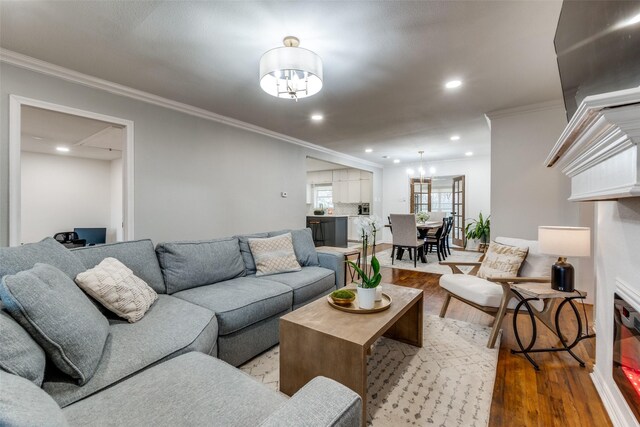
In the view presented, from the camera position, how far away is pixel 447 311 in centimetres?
304

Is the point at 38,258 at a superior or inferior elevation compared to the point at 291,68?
inferior

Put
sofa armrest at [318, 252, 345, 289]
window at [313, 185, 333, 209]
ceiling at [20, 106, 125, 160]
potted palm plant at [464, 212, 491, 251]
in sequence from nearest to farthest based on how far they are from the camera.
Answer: sofa armrest at [318, 252, 345, 289], ceiling at [20, 106, 125, 160], potted palm plant at [464, 212, 491, 251], window at [313, 185, 333, 209]

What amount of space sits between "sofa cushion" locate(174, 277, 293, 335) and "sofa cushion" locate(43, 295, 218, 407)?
9 cm

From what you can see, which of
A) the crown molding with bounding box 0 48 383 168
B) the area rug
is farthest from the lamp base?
the crown molding with bounding box 0 48 383 168

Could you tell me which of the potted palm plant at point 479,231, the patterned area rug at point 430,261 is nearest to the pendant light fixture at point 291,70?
the patterned area rug at point 430,261

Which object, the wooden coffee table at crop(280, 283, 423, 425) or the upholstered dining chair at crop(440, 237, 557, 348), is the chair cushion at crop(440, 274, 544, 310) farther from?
the wooden coffee table at crop(280, 283, 423, 425)

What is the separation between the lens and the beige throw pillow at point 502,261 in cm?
253

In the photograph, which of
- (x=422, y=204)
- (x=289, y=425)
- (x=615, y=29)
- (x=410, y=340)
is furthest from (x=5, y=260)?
(x=422, y=204)

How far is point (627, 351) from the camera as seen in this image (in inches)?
54.8

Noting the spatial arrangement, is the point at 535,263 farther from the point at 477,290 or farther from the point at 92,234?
the point at 92,234

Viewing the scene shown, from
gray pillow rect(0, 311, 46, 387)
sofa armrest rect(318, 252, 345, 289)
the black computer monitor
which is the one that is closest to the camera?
gray pillow rect(0, 311, 46, 387)

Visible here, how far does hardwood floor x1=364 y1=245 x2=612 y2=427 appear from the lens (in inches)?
59.6

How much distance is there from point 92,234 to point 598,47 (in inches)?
318

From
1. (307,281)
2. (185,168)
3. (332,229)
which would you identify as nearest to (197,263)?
(307,281)
